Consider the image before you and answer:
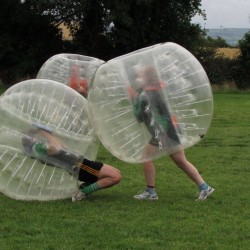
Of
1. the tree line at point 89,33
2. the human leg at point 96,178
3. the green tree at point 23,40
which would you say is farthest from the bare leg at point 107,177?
the green tree at point 23,40

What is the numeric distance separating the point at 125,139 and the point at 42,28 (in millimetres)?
29561

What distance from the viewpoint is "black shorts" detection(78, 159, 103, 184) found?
626 centimetres

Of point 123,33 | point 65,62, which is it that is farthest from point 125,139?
point 123,33

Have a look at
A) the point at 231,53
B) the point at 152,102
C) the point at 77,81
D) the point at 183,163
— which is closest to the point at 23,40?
the point at 231,53

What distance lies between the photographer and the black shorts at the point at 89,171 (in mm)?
6262

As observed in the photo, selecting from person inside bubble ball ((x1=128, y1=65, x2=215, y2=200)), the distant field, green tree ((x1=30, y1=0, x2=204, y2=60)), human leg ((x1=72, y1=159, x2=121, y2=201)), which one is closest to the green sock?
human leg ((x1=72, y1=159, x2=121, y2=201))

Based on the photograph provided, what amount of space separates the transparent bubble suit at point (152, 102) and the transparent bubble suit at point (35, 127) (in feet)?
1.32

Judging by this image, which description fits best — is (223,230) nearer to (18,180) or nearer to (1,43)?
(18,180)

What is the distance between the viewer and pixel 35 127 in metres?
6.10

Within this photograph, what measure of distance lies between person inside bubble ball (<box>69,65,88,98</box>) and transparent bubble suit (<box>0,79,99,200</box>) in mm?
1751

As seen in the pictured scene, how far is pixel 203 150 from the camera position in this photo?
10.5 meters

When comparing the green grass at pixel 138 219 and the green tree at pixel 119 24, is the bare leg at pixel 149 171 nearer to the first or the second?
the green grass at pixel 138 219

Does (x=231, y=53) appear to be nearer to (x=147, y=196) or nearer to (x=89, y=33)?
(x=89, y=33)

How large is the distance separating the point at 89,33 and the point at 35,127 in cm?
2850
